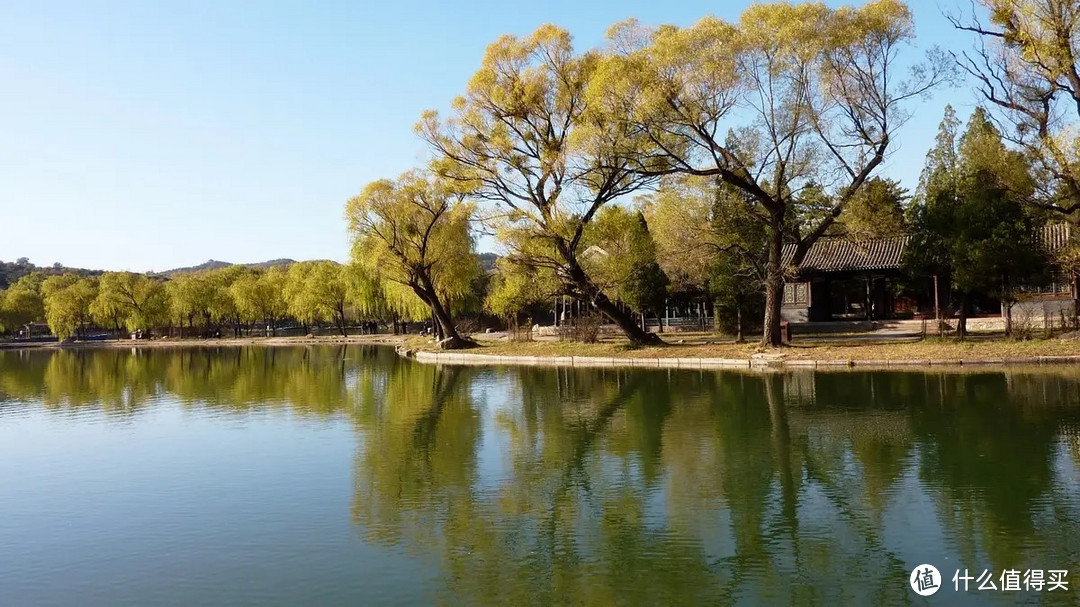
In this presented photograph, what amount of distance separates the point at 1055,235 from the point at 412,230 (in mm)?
23016

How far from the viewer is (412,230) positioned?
110 ft

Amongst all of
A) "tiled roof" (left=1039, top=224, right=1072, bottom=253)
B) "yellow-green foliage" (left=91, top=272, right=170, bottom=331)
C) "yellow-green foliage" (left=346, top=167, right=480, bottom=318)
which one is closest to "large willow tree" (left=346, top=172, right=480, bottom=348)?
"yellow-green foliage" (left=346, top=167, right=480, bottom=318)

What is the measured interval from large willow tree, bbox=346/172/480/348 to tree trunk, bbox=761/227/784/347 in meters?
12.8

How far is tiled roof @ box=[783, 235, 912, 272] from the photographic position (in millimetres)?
30938

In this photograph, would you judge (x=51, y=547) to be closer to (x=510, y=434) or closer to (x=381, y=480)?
(x=381, y=480)

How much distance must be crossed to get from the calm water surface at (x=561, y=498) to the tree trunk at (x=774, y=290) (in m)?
5.85

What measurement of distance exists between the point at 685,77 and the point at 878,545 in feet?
53.3

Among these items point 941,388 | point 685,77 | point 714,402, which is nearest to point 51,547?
point 714,402

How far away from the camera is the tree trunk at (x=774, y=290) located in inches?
925

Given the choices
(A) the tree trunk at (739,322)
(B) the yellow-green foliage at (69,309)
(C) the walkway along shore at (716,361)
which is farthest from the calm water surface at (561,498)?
(B) the yellow-green foliage at (69,309)

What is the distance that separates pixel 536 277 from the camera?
3036 cm

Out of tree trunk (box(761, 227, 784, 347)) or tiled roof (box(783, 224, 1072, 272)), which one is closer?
tree trunk (box(761, 227, 784, 347))

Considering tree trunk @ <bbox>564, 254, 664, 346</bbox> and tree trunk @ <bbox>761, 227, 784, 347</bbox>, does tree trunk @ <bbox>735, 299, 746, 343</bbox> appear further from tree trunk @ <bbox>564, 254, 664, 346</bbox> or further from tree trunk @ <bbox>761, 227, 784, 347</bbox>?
tree trunk @ <bbox>761, 227, 784, 347</bbox>

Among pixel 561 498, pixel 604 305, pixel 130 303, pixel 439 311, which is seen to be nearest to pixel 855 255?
pixel 604 305
